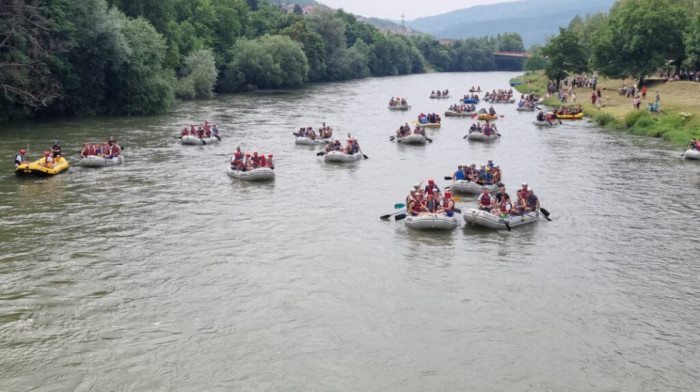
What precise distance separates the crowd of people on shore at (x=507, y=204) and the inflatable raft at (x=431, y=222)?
181 cm

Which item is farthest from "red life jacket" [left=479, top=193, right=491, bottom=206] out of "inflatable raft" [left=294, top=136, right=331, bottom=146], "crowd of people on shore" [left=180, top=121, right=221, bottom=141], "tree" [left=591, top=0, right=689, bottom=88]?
"tree" [left=591, top=0, right=689, bottom=88]

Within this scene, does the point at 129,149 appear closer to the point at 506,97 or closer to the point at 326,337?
the point at 326,337

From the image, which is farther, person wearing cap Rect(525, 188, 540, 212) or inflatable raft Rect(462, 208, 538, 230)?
person wearing cap Rect(525, 188, 540, 212)

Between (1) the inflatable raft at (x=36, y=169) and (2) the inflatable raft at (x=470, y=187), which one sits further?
(1) the inflatable raft at (x=36, y=169)

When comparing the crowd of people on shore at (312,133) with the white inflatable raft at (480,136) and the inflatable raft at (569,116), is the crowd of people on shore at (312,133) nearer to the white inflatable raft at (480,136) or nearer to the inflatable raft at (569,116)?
the white inflatable raft at (480,136)

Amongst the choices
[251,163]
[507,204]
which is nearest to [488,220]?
[507,204]

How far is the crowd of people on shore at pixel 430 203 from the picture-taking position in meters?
23.4

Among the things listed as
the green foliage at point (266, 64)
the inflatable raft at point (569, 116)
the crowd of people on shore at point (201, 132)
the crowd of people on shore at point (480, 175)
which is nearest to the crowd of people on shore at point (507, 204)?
the crowd of people on shore at point (480, 175)

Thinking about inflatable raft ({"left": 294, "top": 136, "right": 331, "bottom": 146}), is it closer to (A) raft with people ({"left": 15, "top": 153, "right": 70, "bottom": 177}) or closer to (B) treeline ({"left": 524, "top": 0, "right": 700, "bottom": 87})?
(A) raft with people ({"left": 15, "top": 153, "right": 70, "bottom": 177})

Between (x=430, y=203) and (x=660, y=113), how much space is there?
32.6 metres

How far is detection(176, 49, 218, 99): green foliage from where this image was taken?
6800 centimetres

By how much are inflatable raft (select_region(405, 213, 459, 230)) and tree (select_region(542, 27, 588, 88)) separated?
64228 mm

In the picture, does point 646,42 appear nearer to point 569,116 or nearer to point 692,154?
point 569,116

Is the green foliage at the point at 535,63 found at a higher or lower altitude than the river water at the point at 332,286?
higher
